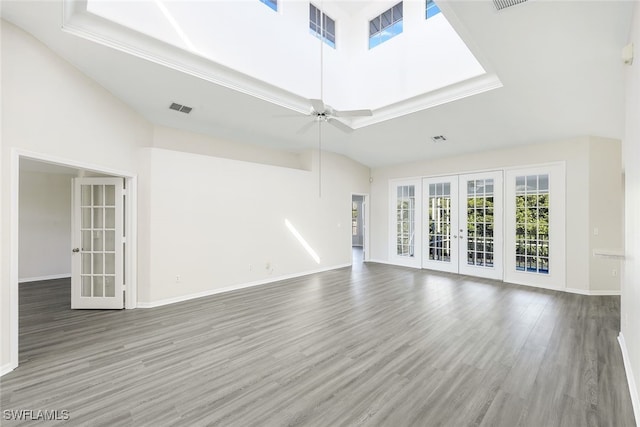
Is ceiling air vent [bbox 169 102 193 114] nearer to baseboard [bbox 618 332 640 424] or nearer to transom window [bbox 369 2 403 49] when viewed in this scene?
transom window [bbox 369 2 403 49]

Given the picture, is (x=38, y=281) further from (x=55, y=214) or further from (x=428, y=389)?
(x=428, y=389)

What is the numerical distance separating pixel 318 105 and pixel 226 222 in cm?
279

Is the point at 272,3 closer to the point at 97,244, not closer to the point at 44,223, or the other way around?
the point at 97,244

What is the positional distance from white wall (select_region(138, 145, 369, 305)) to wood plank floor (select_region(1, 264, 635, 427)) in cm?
67

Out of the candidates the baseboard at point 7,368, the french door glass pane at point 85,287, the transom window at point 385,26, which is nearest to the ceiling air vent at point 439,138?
the transom window at point 385,26

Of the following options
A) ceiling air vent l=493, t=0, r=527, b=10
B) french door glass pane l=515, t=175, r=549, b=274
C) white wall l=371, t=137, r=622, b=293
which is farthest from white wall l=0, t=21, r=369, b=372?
ceiling air vent l=493, t=0, r=527, b=10

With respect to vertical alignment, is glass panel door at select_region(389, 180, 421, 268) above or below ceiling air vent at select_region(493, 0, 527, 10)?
below

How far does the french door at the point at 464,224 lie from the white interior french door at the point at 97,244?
258 inches

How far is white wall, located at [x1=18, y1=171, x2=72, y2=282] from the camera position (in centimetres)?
600

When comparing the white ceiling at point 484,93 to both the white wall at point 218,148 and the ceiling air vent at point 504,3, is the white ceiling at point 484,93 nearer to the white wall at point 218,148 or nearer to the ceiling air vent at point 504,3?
the ceiling air vent at point 504,3

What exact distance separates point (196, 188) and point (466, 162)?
19.2ft

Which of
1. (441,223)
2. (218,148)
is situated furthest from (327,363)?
(441,223)

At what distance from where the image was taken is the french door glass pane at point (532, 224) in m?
5.33

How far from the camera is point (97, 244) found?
Answer: 13.7ft
